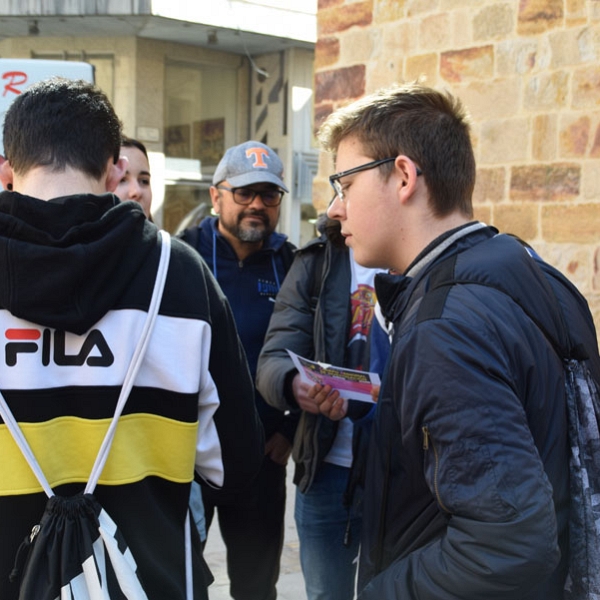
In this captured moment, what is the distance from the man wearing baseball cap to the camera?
366 cm

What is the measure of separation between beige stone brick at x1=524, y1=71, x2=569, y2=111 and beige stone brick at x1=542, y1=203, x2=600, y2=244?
1.87 ft

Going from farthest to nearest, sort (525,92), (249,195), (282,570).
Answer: (525,92) → (282,570) → (249,195)

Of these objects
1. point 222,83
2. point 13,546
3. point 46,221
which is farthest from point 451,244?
point 222,83

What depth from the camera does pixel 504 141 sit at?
5.45 metres

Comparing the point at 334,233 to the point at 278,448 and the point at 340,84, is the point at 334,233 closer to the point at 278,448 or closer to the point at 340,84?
the point at 278,448

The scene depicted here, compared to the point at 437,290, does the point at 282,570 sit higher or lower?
lower

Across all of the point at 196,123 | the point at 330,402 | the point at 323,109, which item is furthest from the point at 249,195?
the point at 196,123

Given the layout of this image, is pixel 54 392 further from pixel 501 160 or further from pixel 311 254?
pixel 501 160

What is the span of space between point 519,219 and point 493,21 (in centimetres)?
119

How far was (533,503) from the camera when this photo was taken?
1529 millimetres

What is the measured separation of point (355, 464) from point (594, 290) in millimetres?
2558

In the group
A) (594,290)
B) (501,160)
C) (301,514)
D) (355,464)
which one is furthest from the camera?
(501,160)

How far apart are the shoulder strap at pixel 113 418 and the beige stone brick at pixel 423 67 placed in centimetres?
427

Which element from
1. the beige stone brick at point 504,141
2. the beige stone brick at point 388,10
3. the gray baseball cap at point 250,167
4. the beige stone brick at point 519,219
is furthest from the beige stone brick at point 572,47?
the gray baseball cap at point 250,167
